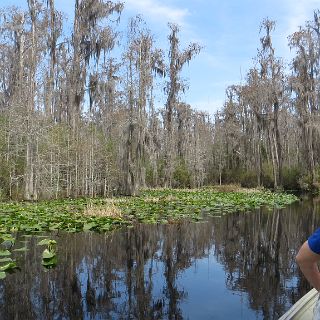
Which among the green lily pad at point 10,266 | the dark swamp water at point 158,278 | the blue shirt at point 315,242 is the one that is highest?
the blue shirt at point 315,242

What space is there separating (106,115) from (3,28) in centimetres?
1444

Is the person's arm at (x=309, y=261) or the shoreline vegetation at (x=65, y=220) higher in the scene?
the person's arm at (x=309, y=261)

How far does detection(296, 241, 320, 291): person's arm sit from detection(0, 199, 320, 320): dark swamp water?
125 inches

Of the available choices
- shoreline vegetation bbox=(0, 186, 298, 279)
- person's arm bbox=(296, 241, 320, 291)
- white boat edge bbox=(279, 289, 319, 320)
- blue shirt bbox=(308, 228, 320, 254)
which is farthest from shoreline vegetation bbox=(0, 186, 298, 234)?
blue shirt bbox=(308, 228, 320, 254)

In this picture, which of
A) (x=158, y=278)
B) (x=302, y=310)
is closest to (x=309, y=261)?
(x=302, y=310)

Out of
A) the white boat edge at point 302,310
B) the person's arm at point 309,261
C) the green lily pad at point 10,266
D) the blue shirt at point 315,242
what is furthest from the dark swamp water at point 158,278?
the blue shirt at point 315,242

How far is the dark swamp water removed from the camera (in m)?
5.50

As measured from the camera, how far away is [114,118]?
34.3m

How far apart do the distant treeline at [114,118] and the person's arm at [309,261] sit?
17884 millimetres

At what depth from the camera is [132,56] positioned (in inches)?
1040

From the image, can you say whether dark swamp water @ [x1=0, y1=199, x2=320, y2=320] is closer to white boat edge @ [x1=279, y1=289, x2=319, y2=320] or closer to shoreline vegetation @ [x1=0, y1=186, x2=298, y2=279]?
shoreline vegetation @ [x1=0, y1=186, x2=298, y2=279]

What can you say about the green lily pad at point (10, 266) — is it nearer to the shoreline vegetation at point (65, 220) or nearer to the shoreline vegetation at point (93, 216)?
the shoreline vegetation at point (65, 220)

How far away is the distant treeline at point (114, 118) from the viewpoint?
20.8m

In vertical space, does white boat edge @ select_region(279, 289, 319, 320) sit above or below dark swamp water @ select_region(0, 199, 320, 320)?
above
